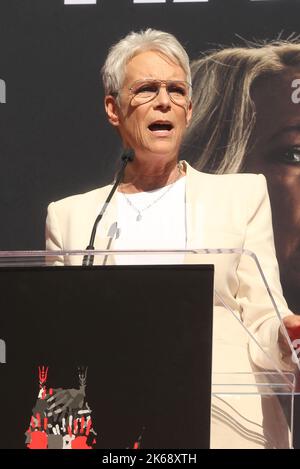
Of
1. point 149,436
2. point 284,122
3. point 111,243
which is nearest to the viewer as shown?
point 149,436

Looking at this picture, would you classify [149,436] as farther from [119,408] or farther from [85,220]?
[85,220]

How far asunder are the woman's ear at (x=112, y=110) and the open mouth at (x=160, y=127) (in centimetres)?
25

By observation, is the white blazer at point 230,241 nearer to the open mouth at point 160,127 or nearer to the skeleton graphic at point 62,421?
the open mouth at point 160,127

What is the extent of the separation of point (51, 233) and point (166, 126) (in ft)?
1.69

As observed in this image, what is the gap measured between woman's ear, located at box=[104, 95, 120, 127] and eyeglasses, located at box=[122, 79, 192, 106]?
25 centimetres

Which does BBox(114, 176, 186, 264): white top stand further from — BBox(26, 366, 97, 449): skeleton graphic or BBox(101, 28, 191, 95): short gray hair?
BBox(26, 366, 97, 449): skeleton graphic

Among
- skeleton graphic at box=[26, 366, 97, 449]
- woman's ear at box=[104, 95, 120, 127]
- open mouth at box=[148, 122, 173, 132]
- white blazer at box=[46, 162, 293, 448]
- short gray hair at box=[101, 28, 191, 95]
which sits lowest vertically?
skeleton graphic at box=[26, 366, 97, 449]

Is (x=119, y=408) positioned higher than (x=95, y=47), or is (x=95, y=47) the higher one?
(x=95, y=47)

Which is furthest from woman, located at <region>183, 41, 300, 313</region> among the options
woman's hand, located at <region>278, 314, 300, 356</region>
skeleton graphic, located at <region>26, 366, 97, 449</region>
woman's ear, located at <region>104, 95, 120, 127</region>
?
skeleton graphic, located at <region>26, 366, 97, 449</region>

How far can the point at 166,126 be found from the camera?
338 cm

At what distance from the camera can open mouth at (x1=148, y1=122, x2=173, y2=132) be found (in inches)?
133

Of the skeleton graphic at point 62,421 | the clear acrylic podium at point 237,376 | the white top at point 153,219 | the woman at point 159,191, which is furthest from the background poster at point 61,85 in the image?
the skeleton graphic at point 62,421

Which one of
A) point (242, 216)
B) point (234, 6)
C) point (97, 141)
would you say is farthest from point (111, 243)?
point (234, 6)

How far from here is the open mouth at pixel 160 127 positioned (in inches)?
133
